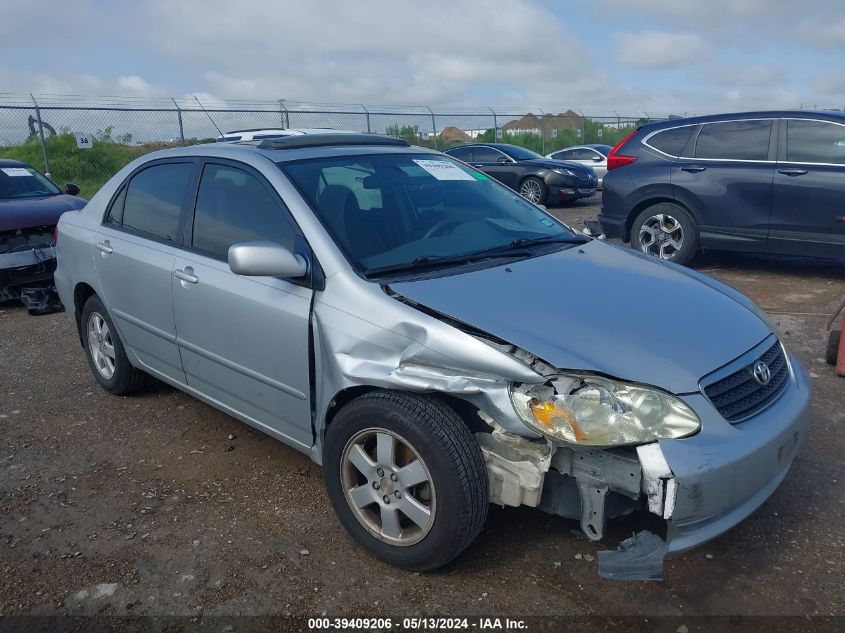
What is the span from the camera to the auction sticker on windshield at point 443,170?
12.8ft

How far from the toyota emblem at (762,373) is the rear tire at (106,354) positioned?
11.6ft

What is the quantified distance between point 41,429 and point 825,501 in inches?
166

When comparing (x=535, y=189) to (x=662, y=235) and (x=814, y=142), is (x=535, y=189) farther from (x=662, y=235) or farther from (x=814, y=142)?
(x=814, y=142)

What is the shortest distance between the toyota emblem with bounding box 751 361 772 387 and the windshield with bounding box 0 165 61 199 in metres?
7.89

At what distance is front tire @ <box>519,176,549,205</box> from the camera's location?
14.5 m

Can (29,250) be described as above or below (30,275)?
above

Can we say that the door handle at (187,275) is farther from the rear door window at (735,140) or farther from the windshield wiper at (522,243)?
the rear door window at (735,140)

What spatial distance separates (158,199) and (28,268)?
4.02 metres

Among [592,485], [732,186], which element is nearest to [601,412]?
[592,485]

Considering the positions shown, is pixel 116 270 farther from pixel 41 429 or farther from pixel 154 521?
pixel 154 521

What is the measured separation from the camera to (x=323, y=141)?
387 cm

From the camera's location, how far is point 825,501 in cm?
332

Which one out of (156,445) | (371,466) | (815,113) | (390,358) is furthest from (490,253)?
(815,113)

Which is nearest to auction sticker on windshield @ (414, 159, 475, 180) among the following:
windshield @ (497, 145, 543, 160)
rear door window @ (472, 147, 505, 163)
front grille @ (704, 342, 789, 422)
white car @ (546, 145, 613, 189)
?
front grille @ (704, 342, 789, 422)
